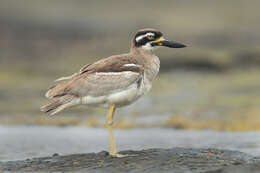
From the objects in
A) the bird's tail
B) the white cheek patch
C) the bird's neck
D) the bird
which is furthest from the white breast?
the white cheek patch

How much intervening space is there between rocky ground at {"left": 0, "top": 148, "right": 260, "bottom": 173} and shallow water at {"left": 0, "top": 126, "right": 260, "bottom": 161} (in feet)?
10.6

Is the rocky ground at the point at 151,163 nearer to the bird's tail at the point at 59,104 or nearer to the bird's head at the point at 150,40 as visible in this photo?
the bird's tail at the point at 59,104

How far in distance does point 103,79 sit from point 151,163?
7.30ft

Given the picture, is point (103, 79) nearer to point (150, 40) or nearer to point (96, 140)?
point (150, 40)

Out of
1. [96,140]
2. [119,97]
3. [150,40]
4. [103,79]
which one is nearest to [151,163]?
[119,97]

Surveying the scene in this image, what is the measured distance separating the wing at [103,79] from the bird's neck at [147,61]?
244 millimetres

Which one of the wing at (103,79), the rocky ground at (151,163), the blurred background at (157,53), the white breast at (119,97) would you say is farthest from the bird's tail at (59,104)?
the blurred background at (157,53)

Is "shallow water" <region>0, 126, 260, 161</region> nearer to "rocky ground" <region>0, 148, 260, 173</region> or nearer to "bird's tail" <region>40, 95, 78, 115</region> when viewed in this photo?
"rocky ground" <region>0, 148, 260, 173</region>

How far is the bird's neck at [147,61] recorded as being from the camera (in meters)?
12.7

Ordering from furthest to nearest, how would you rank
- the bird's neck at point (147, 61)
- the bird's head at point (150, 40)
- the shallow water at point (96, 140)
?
the shallow water at point (96, 140) → the bird's head at point (150, 40) → the bird's neck at point (147, 61)

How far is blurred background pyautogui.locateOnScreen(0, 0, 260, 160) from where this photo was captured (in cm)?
2527

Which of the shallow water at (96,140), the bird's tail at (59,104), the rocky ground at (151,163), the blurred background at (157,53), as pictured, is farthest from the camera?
the blurred background at (157,53)

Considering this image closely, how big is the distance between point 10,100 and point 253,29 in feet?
116

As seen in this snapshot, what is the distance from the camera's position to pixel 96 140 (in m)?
19.2
